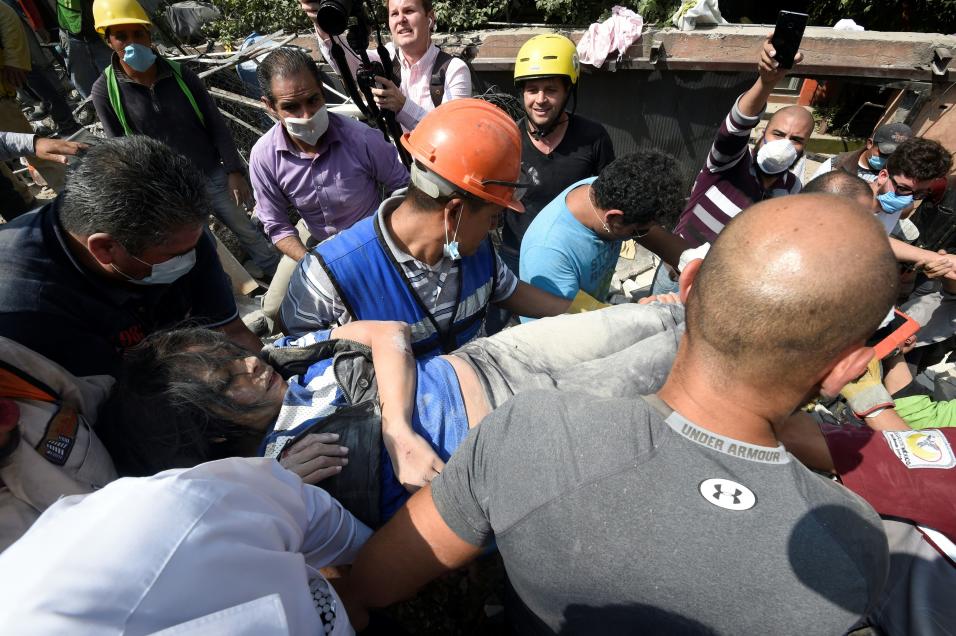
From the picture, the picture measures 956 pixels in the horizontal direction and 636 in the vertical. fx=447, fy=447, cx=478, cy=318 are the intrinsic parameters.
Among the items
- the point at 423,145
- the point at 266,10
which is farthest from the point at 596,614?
the point at 266,10

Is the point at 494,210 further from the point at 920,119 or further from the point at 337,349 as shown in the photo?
the point at 920,119

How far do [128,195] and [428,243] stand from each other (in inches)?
47.7

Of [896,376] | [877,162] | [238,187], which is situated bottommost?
[896,376]

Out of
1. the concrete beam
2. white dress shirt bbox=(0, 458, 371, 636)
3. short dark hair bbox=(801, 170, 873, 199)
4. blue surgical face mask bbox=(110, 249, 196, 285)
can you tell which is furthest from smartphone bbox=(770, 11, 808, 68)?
white dress shirt bbox=(0, 458, 371, 636)

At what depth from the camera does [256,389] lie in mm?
1739

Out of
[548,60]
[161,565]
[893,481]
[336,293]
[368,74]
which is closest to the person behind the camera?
[161,565]

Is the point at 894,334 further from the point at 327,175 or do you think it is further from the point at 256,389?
the point at 327,175

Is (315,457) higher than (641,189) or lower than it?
lower

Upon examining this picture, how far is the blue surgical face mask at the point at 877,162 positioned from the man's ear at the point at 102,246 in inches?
236

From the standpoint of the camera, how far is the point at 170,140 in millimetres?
3877

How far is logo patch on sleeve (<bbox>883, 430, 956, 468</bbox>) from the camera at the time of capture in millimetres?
1340

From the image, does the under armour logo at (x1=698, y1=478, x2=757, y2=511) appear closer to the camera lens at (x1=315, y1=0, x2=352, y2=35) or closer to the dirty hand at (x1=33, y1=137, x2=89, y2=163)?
the camera lens at (x1=315, y1=0, x2=352, y2=35)

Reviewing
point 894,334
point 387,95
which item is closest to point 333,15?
point 387,95

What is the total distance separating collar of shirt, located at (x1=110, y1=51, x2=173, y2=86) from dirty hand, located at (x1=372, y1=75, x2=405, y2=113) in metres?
2.05
